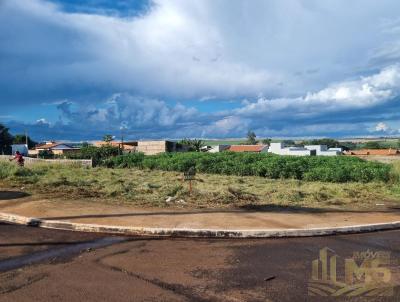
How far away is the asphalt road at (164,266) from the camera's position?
5.05m

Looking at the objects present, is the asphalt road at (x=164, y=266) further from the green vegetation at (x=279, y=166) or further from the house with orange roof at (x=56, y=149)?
the house with orange roof at (x=56, y=149)

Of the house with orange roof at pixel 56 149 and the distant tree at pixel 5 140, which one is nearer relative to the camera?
the house with orange roof at pixel 56 149

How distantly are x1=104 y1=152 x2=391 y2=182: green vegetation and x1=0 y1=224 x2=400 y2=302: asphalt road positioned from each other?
18.1m

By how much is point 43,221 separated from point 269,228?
15.9 ft

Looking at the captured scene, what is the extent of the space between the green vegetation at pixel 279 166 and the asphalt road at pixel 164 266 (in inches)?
713

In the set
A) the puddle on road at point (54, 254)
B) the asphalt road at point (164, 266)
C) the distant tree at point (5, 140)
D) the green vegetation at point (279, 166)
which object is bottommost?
the asphalt road at point (164, 266)

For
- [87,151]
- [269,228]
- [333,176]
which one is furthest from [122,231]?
[87,151]

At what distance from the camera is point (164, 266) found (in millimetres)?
6188

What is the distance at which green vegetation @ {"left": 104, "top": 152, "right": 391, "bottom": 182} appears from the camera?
26.0m

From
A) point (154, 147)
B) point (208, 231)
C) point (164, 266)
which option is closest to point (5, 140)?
point (154, 147)

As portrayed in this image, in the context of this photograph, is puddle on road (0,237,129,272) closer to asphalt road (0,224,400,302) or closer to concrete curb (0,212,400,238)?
asphalt road (0,224,400,302)

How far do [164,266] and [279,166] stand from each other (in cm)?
2507

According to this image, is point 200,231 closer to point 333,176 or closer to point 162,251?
point 162,251

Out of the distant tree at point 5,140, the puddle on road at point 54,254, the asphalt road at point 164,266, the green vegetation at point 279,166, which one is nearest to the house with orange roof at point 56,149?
the distant tree at point 5,140
